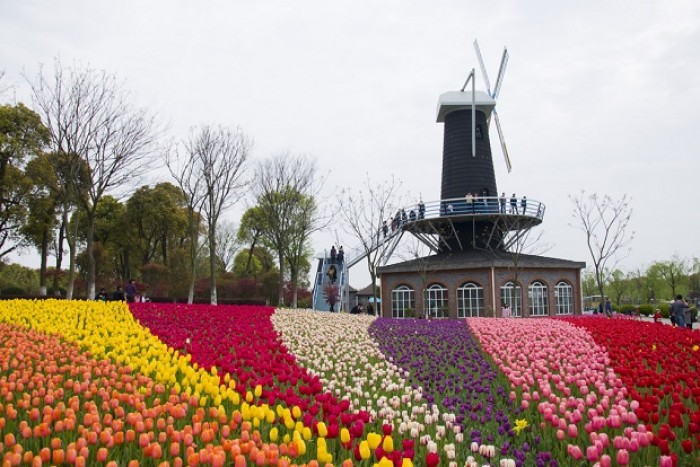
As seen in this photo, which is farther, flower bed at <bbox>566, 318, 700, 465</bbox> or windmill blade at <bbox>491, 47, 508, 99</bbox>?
windmill blade at <bbox>491, 47, 508, 99</bbox>

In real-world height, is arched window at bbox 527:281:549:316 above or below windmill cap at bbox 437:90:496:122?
below

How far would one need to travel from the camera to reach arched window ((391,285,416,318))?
31.7 metres

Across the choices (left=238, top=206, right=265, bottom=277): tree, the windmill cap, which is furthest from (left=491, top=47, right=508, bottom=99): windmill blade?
(left=238, top=206, right=265, bottom=277): tree

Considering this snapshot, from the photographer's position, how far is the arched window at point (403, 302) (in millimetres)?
31703

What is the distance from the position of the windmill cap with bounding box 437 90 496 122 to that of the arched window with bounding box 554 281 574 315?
39.2 feet

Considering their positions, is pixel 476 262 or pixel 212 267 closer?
pixel 212 267

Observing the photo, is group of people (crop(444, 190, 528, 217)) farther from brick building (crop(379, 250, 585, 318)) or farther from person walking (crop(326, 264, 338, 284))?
person walking (crop(326, 264, 338, 284))

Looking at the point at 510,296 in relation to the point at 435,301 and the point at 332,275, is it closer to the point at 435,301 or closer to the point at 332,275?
the point at 435,301

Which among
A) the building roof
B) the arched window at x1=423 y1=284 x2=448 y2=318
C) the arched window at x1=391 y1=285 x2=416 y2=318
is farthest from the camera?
the arched window at x1=391 y1=285 x2=416 y2=318

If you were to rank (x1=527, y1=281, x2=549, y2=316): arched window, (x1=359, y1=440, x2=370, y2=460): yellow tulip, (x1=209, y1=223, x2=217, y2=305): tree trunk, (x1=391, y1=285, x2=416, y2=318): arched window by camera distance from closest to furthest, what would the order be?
1. (x1=359, y1=440, x2=370, y2=460): yellow tulip
2. (x1=209, y1=223, x2=217, y2=305): tree trunk
3. (x1=527, y1=281, x2=549, y2=316): arched window
4. (x1=391, y1=285, x2=416, y2=318): arched window

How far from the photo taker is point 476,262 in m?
29.6

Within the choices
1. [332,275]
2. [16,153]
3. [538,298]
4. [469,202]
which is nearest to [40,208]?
[16,153]

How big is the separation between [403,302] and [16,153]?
23.8 metres

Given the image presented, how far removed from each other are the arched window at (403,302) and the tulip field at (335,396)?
61.0 ft
